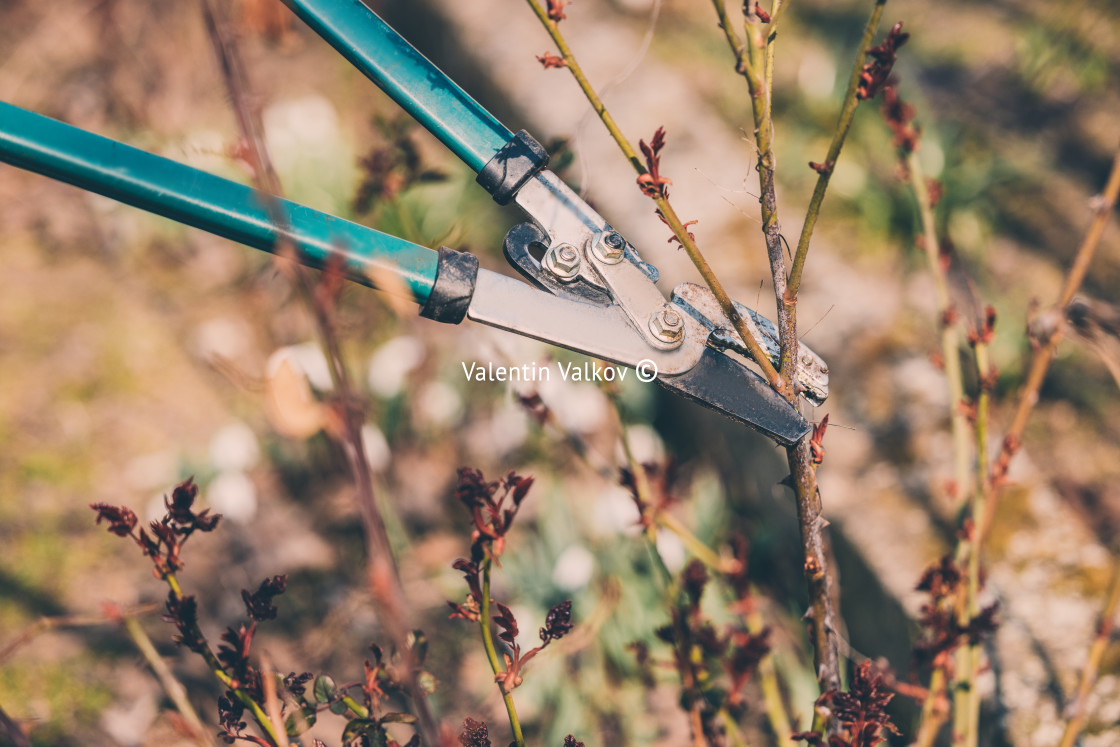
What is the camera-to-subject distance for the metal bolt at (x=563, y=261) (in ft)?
3.16

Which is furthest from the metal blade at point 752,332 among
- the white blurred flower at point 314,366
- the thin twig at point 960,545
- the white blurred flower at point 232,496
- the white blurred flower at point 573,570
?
the white blurred flower at point 232,496

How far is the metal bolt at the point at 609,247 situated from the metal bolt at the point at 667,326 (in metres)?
0.10

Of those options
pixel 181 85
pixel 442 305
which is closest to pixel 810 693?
pixel 442 305

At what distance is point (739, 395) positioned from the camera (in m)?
0.90

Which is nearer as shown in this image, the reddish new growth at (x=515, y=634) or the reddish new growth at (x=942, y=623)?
the reddish new growth at (x=515, y=634)

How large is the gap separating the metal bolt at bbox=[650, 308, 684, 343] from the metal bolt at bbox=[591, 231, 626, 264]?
99 millimetres

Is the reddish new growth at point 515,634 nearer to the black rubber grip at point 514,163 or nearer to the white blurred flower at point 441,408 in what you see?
the black rubber grip at point 514,163

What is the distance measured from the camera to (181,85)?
3348 mm

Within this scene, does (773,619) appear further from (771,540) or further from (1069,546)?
(1069,546)

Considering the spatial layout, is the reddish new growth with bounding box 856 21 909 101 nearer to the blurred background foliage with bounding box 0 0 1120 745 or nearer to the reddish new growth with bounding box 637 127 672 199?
the reddish new growth with bounding box 637 127 672 199

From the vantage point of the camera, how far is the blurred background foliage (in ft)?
5.51

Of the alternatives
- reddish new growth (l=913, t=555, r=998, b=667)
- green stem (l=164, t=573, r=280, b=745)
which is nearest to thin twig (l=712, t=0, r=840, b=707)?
reddish new growth (l=913, t=555, r=998, b=667)

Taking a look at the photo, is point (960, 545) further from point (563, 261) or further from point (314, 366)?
point (314, 366)

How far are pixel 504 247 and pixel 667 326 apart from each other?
262mm
